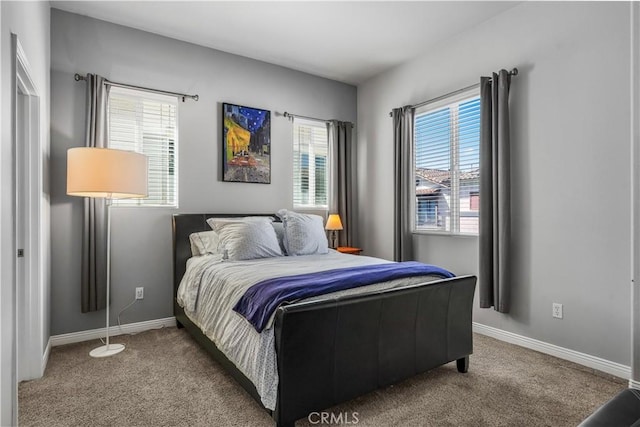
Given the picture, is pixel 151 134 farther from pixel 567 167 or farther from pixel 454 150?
pixel 567 167

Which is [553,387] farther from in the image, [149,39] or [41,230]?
[149,39]

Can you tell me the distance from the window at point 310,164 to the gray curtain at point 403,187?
0.99m

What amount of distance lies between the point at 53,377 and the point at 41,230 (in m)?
1.01

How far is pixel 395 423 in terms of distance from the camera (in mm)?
1860

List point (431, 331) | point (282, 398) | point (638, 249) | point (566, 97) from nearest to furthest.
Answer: point (282, 398) → point (638, 249) → point (431, 331) → point (566, 97)

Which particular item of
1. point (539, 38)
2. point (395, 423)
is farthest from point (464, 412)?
point (539, 38)

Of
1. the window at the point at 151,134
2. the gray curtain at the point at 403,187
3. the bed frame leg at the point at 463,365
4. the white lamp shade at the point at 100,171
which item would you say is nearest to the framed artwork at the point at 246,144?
the window at the point at 151,134

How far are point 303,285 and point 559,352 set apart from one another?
2.24 meters

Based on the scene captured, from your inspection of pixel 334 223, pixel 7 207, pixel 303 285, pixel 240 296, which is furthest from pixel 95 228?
pixel 334 223

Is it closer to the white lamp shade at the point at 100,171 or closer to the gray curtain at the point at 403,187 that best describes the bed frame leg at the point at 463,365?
the gray curtain at the point at 403,187

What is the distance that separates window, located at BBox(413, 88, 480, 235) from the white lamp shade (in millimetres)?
2880

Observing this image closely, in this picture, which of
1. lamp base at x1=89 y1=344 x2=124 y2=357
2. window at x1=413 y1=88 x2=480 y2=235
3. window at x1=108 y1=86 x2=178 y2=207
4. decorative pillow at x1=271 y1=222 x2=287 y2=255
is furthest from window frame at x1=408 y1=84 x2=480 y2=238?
lamp base at x1=89 y1=344 x2=124 y2=357

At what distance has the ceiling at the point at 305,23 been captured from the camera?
3.04m

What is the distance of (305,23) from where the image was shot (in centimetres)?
332
